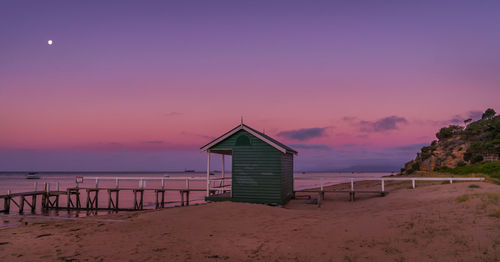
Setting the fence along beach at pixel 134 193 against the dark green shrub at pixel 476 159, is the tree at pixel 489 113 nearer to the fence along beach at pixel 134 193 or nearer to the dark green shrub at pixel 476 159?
the dark green shrub at pixel 476 159

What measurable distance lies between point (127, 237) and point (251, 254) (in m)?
5.00

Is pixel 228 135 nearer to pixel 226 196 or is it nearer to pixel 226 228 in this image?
pixel 226 196

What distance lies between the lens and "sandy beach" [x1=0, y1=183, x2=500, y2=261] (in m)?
7.89

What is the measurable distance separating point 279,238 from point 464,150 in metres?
46.2

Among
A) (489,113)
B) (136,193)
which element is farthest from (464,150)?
(136,193)

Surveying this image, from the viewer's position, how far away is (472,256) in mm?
6844

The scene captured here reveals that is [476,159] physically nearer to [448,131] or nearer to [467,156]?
[467,156]

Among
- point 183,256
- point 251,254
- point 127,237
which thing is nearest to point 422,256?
point 251,254

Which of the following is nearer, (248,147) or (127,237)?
(127,237)

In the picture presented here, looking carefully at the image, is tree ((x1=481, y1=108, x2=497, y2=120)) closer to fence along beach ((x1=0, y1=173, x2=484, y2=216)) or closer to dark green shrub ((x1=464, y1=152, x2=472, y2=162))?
dark green shrub ((x1=464, y1=152, x2=472, y2=162))

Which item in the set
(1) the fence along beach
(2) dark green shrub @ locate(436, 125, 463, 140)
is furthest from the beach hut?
(2) dark green shrub @ locate(436, 125, 463, 140)

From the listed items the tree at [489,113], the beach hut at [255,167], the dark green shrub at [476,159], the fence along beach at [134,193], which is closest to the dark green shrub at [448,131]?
the tree at [489,113]

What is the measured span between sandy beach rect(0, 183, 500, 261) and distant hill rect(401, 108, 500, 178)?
27.4m

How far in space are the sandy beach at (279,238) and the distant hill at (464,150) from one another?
89.7 feet
